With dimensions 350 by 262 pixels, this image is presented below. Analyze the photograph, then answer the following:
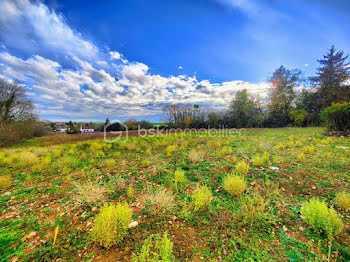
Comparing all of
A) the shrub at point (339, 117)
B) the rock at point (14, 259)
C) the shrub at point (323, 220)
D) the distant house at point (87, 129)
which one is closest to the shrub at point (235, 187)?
the shrub at point (323, 220)

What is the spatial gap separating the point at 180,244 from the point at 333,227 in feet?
7.06

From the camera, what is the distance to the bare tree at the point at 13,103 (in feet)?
47.1

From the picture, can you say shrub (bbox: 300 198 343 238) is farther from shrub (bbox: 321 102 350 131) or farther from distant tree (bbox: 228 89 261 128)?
distant tree (bbox: 228 89 261 128)

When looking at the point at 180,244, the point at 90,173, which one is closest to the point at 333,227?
the point at 180,244

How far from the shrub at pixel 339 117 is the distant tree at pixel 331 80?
16.2 m

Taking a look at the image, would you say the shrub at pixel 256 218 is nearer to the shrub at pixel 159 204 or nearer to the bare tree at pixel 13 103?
the shrub at pixel 159 204

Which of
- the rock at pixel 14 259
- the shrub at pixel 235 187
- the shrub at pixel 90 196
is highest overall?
the shrub at pixel 235 187

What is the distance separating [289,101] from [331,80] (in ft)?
21.6

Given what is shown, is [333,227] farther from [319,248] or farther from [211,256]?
[211,256]

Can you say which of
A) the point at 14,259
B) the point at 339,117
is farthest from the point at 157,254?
the point at 339,117

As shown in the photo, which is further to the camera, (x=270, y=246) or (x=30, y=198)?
(x=30, y=198)

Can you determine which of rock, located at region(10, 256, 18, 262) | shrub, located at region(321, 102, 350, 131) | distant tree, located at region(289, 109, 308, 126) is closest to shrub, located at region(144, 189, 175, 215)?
rock, located at region(10, 256, 18, 262)

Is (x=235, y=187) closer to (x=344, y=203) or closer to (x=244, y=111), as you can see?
(x=344, y=203)

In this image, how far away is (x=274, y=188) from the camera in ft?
9.97
